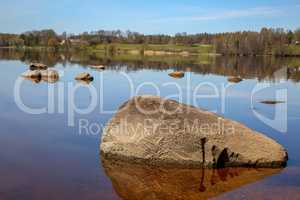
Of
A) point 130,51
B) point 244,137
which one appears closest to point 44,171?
point 244,137

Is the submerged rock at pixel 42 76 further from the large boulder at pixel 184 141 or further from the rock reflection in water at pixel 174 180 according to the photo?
the rock reflection in water at pixel 174 180

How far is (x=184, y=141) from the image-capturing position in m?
11.7

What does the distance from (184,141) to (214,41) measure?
16123 centimetres

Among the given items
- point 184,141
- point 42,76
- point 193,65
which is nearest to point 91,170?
point 184,141

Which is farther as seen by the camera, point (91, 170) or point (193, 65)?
point (193, 65)

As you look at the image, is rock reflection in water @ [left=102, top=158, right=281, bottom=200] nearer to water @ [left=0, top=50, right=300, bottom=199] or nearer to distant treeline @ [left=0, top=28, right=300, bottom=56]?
water @ [left=0, top=50, right=300, bottom=199]

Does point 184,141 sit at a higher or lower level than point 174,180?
higher

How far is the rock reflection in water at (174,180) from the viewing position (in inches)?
384

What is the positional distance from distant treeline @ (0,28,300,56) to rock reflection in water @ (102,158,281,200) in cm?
14240

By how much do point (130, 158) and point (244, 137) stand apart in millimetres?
3604

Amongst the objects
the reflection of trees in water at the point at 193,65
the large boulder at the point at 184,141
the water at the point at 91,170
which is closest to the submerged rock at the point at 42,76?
the water at the point at 91,170

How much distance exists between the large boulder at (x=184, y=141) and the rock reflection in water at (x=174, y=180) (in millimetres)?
314

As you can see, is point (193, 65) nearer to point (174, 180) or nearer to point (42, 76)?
point (42, 76)

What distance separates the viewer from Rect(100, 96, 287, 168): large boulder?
1167 centimetres
